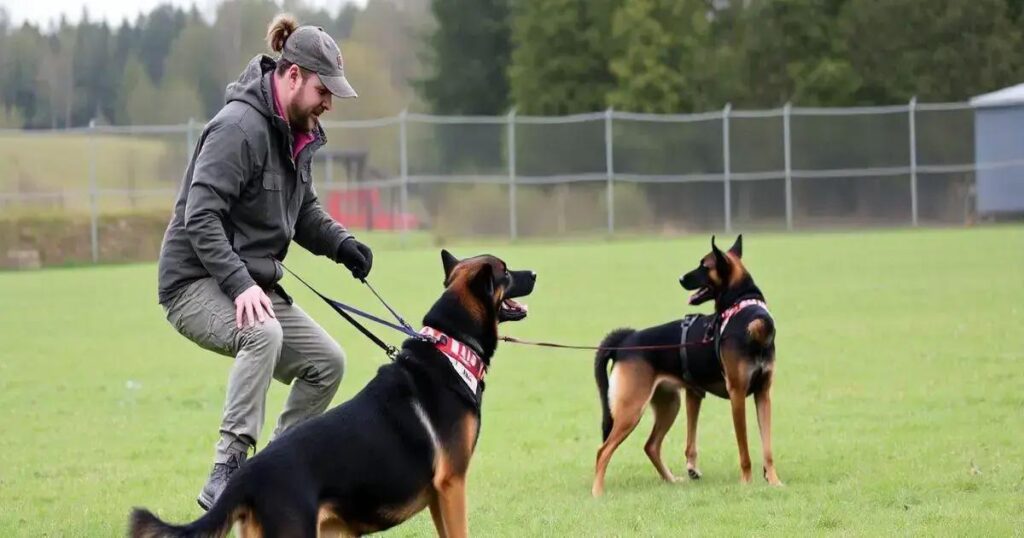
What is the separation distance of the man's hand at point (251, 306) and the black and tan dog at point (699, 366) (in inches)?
109

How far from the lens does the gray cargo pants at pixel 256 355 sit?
18.3 ft

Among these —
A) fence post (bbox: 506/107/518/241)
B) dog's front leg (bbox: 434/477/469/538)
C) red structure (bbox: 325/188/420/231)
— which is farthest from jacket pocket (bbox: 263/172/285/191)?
fence post (bbox: 506/107/518/241)

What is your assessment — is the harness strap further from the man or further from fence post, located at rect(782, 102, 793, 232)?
fence post, located at rect(782, 102, 793, 232)

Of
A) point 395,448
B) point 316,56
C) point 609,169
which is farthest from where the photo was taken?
point 609,169

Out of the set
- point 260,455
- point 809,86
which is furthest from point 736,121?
point 260,455

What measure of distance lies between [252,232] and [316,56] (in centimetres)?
80

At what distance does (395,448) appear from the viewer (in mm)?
5047

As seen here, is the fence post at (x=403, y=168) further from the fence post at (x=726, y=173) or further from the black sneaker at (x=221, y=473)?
the black sneaker at (x=221, y=473)

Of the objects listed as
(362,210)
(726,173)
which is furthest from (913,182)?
(362,210)

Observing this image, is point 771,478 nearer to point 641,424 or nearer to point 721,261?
point 721,261

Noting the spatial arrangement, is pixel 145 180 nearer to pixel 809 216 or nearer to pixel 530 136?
pixel 530 136

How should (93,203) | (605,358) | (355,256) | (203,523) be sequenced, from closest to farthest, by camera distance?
(203,523), (355,256), (605,358), (93,203)

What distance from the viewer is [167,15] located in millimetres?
46500

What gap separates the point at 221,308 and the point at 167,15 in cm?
4309
